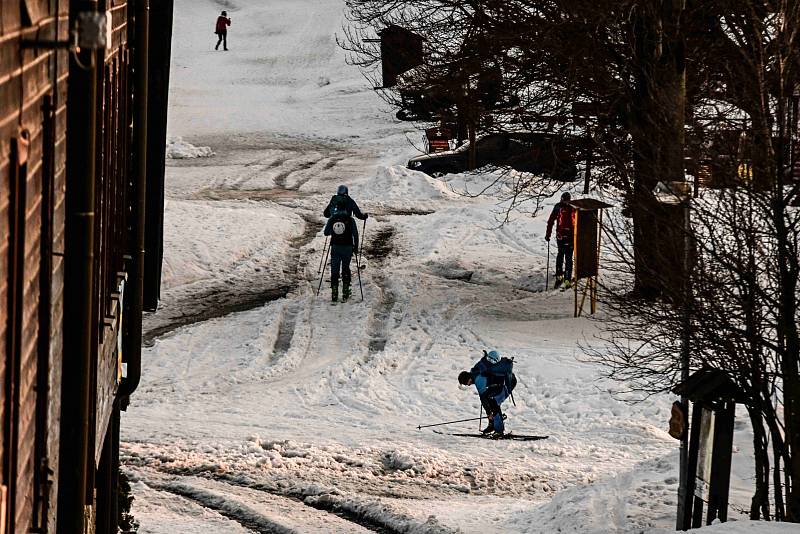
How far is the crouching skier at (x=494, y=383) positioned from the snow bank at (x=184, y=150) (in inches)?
899

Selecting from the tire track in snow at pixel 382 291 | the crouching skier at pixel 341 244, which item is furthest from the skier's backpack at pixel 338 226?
the tire track in snow at pixel 382 291

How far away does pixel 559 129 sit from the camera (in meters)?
20.5

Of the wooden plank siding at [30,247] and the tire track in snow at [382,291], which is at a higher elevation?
the wooden plank siding at [30,247]

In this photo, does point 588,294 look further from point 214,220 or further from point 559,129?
point 214,220

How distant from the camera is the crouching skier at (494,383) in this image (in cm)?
1496

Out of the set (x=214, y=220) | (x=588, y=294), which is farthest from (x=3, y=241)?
(x=214, y=220)

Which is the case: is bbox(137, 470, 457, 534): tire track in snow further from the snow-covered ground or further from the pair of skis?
the pair of skis

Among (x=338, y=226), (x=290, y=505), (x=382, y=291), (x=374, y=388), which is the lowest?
(x=290, y=505)

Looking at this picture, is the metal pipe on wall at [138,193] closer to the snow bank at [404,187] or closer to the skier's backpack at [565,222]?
the skier's backpack at [565,222]

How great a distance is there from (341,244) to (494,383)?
18.9ft

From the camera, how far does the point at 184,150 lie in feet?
122

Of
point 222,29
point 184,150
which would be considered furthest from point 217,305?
point 222,29

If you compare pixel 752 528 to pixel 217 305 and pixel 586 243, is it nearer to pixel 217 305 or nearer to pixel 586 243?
pixel 586 243

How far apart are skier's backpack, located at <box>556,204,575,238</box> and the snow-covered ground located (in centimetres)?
98
